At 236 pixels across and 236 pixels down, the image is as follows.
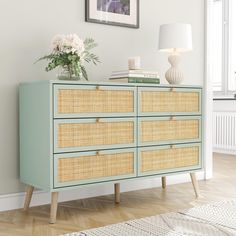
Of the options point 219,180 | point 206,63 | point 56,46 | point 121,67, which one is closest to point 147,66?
point 121,67

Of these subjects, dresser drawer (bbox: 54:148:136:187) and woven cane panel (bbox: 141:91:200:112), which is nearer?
dresser drawer (bbox: 54:148:136:187)

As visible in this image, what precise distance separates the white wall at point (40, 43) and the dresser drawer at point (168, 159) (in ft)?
2.55

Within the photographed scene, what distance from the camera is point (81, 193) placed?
3328 mm

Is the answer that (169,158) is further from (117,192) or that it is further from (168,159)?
(117,192)

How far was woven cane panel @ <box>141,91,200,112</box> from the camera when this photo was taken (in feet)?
10.1

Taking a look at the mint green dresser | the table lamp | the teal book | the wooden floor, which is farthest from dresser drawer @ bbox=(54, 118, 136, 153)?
the table lamp

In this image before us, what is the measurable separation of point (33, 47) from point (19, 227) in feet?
4.26

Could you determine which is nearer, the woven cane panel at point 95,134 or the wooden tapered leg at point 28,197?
the woven cane panel at point 95,134

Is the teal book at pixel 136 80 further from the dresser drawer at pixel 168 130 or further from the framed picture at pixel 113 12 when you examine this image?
the framed picture at pixel 113 12

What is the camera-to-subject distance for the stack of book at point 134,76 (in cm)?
313

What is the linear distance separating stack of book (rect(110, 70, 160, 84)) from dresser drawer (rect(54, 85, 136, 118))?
161mm

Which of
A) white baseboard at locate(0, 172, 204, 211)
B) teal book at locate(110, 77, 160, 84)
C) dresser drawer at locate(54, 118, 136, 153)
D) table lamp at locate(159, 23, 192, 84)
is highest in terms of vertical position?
table lamp at locate(159, 23, 192, 84)

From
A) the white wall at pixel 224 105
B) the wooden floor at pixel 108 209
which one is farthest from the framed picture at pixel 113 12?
the white wall at pixel 224 105

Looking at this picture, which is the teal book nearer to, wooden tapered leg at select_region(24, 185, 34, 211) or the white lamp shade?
the white lamp shade
